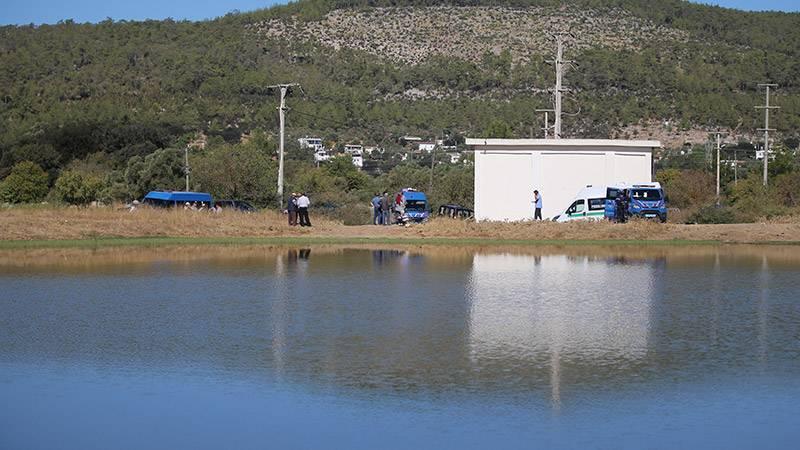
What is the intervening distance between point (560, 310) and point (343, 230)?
22588mm

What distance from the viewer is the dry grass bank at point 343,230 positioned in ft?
137

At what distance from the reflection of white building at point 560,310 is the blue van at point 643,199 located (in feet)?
46.1

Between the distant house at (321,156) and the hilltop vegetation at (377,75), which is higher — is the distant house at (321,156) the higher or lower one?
the lower one

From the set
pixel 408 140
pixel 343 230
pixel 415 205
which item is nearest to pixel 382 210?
pixel 415 205

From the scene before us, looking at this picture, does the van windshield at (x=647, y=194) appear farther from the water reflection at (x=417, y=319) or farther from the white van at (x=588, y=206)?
the water reflection at (x=417, y=319)

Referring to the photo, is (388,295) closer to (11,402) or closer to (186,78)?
(11,402)

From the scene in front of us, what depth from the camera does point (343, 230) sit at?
44.2 metres

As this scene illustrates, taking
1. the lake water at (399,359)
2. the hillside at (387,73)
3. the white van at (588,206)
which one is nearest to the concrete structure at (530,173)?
the white van at (588,206)

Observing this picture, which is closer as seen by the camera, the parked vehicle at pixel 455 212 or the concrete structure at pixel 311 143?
the parked vehicle at pixel 455 212

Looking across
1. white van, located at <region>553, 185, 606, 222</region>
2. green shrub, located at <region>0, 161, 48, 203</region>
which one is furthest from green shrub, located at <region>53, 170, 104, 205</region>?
white van, located at <region>553, 185, 606, 222</region>

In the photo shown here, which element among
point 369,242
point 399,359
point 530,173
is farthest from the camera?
point 530,173

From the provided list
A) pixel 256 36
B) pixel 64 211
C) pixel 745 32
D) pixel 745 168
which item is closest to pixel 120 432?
pixel 64 211

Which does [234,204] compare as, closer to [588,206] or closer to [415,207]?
[415,207]

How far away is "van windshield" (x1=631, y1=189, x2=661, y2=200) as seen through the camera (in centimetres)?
4722
